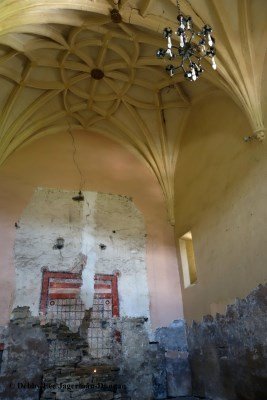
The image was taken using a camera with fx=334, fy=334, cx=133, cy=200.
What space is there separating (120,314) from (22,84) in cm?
673

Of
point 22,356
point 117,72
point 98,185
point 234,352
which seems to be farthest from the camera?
point 98,185

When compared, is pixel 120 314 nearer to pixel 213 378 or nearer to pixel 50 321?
pixel 50 321

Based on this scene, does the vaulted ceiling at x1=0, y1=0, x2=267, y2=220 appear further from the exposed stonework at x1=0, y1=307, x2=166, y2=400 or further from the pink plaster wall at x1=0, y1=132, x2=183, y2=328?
the exposed stonework at x1=0, y1=307, x2=166, y2=400

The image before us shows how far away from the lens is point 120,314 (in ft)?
28.4

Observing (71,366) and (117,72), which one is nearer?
(71,366)

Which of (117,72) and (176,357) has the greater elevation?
(117,72)

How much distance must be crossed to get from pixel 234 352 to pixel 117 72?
25.0 feet

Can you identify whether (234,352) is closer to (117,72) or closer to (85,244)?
(85,244)

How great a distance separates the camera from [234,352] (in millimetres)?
6699

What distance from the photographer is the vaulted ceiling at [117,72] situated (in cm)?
705

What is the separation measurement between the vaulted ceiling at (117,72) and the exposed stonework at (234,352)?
11.8 ft

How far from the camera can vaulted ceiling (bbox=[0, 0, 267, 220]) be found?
23.1 feet

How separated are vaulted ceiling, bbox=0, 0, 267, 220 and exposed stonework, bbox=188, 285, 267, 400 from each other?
3.60m

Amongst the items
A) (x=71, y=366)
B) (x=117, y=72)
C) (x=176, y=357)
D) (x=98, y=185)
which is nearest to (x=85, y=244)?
(x=98, y=185)
